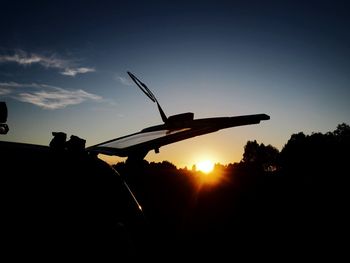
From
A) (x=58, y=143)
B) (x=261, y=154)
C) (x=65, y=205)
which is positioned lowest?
(x=65, y=205)

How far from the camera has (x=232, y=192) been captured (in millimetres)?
17672

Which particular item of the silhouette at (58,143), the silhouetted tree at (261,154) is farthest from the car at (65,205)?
the silhouetted tree at (261,154)

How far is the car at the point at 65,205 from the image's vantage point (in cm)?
162

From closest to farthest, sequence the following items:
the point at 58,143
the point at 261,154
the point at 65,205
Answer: the point at 65,205 → the point at 58,143 → the point at 261,154

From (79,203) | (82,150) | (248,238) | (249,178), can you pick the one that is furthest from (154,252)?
(249,178)

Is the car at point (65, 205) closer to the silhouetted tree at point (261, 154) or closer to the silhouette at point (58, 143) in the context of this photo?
the silhouette at point (58, 143)

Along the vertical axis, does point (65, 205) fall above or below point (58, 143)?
below

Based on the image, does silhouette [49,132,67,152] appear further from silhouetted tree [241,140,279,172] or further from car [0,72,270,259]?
silhouetted tree [241,140,279,172]

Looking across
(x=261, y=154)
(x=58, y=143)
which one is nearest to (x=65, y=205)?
(x=58, y=143)

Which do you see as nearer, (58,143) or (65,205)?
(65,205)

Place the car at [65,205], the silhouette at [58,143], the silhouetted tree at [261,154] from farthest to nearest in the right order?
1. the silhouetted tree at [261,154]
2. the silhouette at [58,143]
3. the car at [65,205]

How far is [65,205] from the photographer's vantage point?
1.79m

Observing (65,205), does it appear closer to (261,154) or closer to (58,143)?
(58,143)

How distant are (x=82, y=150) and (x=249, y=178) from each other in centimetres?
2331
